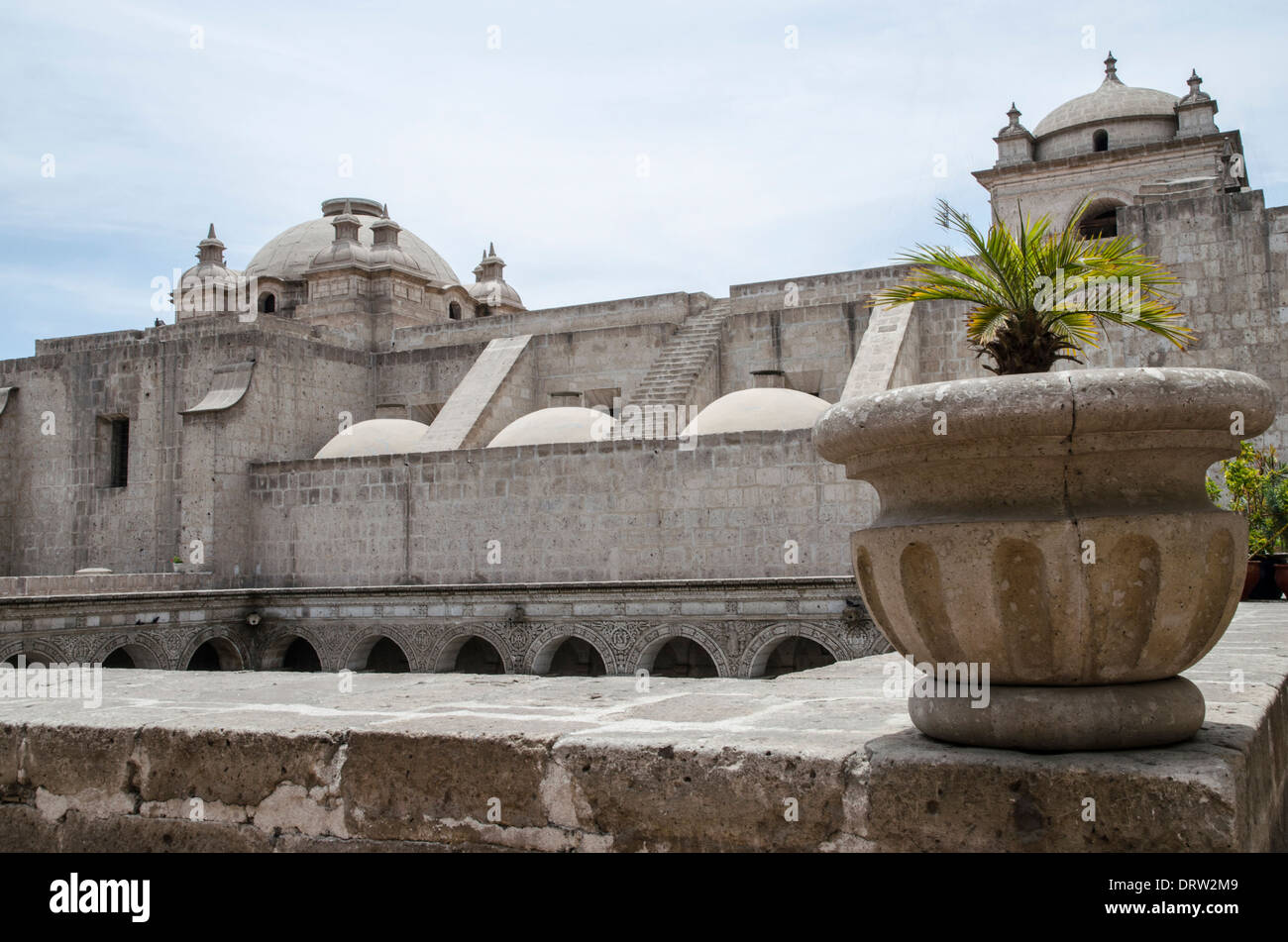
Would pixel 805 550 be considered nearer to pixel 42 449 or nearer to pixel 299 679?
pixel 299 679

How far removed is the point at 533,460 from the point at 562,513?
2.58 ft

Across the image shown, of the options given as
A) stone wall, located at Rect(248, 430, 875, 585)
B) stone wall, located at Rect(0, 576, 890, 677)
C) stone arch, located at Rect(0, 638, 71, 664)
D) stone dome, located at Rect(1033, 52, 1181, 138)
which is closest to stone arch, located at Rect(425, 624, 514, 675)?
stone wall, located at Rect(0, 576, 890, 677)

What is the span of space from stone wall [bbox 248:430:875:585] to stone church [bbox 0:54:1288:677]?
0.03 m

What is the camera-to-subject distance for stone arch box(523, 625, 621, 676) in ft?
42.0

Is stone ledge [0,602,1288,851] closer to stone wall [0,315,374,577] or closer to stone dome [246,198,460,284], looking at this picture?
stone wall [0,315,374,577]

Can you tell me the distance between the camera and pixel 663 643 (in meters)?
12.6

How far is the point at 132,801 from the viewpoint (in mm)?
2713

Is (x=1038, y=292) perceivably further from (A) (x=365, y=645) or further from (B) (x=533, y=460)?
(A) (x=365, y=645)

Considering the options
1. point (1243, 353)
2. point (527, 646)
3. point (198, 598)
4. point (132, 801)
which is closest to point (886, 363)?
point (1243, 353)

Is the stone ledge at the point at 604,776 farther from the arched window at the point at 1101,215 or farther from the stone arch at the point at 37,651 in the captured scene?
the arched window at the point at 1101,215

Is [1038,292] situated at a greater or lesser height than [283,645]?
greater

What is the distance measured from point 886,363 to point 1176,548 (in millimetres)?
12472

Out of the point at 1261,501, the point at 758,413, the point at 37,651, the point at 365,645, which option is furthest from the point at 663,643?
the point at 37,651

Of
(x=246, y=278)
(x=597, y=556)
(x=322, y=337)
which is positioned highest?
(x=246, y=278)
